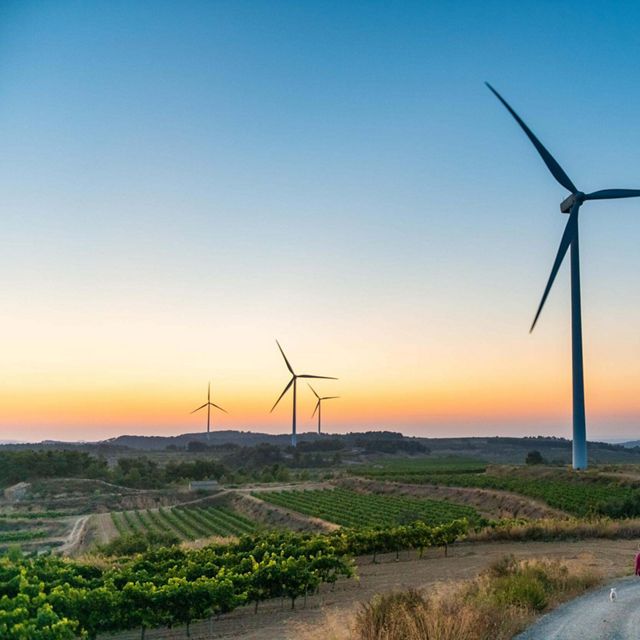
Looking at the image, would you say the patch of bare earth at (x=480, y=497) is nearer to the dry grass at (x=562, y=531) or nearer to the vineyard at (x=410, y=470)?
the vineyard at (x=410, y=470)

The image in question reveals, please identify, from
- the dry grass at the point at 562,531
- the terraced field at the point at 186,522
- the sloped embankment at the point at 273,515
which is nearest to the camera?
the dry grass at the point at 562,531

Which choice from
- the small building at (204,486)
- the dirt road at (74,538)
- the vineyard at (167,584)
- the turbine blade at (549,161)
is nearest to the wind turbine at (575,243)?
the turbine blade at (549,161)

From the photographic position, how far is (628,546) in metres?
33.2

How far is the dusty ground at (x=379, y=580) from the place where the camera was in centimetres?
1970

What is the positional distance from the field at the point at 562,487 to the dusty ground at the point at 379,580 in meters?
14.6

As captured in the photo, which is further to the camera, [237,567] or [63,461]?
[63,461]

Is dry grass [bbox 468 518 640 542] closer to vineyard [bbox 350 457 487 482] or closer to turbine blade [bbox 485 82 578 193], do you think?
turbine blade [bbox 485 82 578 193]

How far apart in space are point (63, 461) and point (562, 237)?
117 meters

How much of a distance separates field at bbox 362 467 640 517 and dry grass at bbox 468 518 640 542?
9085 millimetres

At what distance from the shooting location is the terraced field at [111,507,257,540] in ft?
219

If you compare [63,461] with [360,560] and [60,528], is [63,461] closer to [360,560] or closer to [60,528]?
[60,528]

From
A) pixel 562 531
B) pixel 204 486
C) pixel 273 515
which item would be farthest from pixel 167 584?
pixel 204 486

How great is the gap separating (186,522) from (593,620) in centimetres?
6613

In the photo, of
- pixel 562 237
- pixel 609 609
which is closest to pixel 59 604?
pixel 609 609
